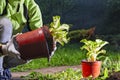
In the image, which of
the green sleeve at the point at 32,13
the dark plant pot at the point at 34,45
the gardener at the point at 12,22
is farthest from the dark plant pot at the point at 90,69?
the dark plant pot at the point at 34,45

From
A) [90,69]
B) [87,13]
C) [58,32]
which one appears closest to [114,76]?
[90,69]

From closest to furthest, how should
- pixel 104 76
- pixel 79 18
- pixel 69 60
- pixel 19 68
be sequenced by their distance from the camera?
pixel 104 76 < pixel 19 68 < pixel 69 60 < pixel 79 18

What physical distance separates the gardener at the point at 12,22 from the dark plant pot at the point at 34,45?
0.05 meters

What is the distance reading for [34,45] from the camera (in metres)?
2.98

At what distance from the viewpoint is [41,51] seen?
297 centimetres

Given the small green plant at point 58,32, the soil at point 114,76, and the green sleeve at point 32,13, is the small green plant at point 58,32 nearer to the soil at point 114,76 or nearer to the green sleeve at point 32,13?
the green sleeve at point 32,13

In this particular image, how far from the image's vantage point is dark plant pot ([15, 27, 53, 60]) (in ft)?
9.73

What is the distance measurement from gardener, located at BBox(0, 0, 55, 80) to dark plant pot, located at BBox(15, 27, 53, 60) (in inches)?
2.1

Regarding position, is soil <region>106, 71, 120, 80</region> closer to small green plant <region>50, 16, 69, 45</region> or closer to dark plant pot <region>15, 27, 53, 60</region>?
small green plant <region>50, 16, 69, 45</region>

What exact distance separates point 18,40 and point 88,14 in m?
8.22

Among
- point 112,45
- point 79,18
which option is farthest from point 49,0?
point 112,45

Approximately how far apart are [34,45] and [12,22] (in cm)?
53

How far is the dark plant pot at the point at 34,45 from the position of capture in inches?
117

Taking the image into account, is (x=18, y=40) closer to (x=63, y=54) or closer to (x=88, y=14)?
(x=63, y=54)
